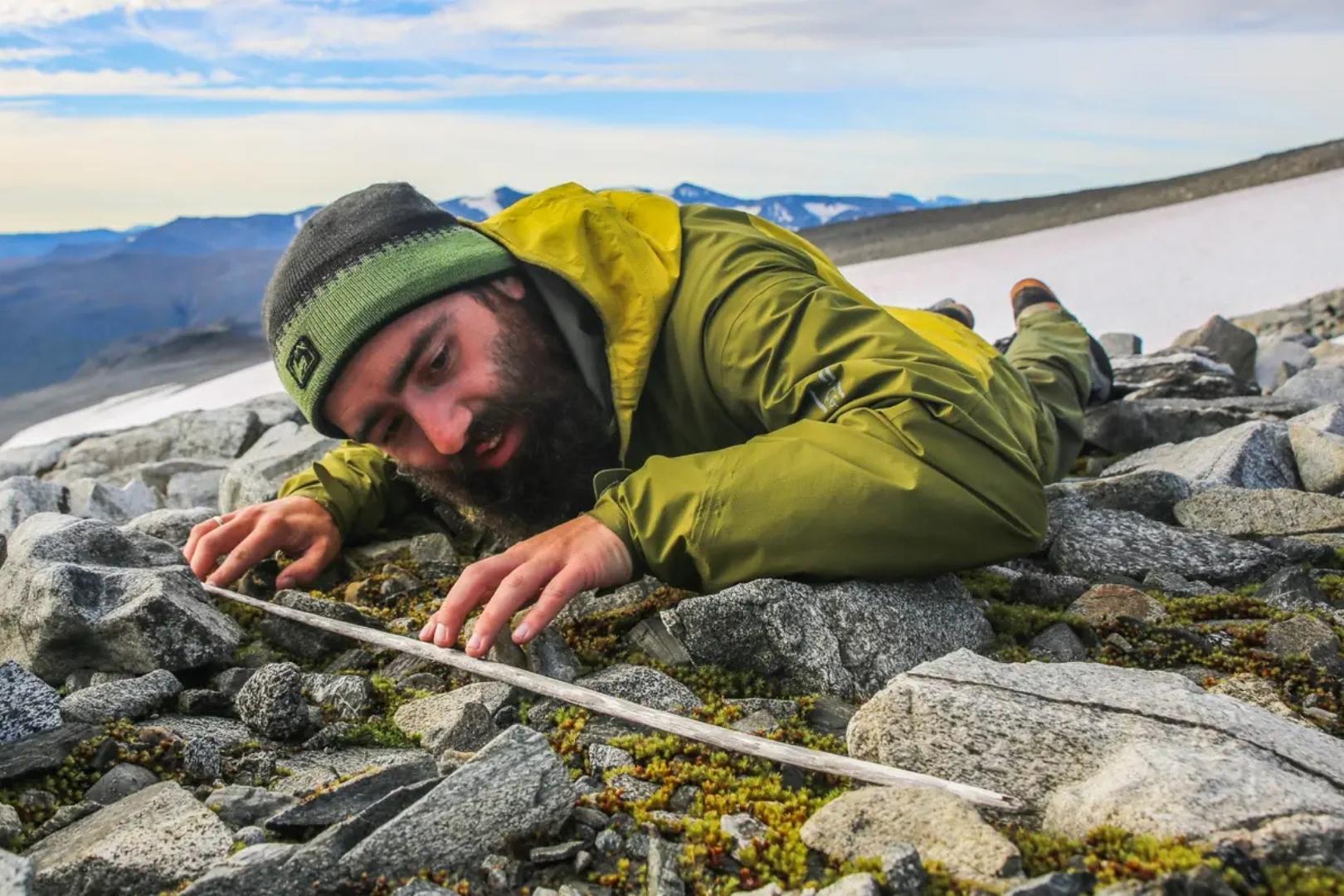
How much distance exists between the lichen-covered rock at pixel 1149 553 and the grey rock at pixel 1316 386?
4.48m

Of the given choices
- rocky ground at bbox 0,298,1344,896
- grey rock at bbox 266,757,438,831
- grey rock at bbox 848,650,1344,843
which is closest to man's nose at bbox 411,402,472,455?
rocky ground at bbox 0,298,1344,896

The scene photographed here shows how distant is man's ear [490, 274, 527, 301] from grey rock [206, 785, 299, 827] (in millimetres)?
2476

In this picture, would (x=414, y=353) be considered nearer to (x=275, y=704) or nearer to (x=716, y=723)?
(x=275, y=704)

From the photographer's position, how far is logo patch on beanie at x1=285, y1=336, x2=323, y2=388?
4566 millimetres

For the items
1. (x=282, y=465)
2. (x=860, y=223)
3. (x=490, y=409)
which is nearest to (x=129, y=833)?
(x=490, y=409)

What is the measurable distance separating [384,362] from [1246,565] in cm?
354

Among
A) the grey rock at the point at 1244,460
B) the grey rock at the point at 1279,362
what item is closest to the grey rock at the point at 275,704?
the grey rock at the point at 1244,460

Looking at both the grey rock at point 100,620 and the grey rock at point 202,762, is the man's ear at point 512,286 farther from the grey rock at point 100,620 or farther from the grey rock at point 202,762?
the grey rock at point 202,762

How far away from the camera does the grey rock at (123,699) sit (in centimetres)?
327

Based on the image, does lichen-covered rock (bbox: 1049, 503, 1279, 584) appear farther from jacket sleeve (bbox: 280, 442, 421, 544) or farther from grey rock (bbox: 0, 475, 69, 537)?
grey rock (bbox: 0, 475, 69, 537)

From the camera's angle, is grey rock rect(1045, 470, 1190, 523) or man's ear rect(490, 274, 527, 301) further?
grey rock rect(1045, 470, 1190, 523)

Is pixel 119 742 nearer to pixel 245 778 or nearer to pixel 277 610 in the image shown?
pixel 245 778

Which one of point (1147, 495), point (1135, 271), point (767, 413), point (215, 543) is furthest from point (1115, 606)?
point (1135, 271)

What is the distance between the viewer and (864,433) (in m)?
3.71
